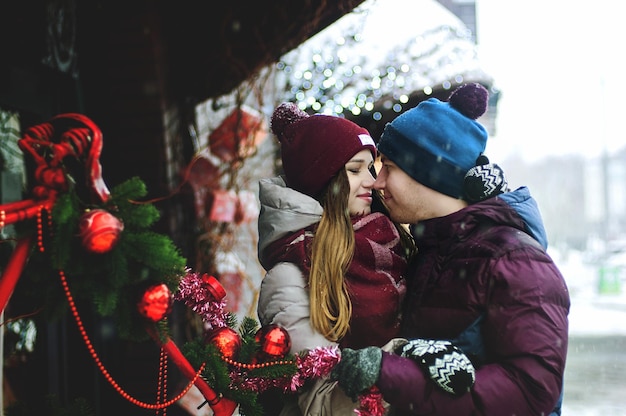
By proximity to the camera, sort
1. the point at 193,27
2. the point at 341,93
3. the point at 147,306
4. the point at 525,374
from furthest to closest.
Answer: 1. the point at 341,93
2. the point at 193,27
3. the point at 525,374
4. the point at 147,306

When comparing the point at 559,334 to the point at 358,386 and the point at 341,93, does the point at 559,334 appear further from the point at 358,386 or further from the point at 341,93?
the point at 341,93

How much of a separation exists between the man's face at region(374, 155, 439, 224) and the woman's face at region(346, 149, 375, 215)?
0.07m

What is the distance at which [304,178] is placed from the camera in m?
2.56

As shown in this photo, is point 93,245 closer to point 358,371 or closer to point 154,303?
point 154,303

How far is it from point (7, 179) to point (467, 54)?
12.9 ft

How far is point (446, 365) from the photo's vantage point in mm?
1961

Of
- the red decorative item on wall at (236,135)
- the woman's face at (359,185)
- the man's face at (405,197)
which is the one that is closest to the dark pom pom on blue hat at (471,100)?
the man's face at (405,197)

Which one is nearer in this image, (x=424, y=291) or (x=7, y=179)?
(x=424, y=291)

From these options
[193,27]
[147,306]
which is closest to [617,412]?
[193,27]

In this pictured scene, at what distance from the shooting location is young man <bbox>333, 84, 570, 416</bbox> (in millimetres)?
1976

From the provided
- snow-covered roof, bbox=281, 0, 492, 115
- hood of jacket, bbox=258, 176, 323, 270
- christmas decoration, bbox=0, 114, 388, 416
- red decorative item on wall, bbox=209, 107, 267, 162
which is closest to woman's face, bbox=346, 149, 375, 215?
hood of jacket, bbox=258, 176, 323, 270

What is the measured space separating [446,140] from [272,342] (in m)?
0.86

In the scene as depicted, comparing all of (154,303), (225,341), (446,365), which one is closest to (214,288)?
(225,341)

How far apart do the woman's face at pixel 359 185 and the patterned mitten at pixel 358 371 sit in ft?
2.15
